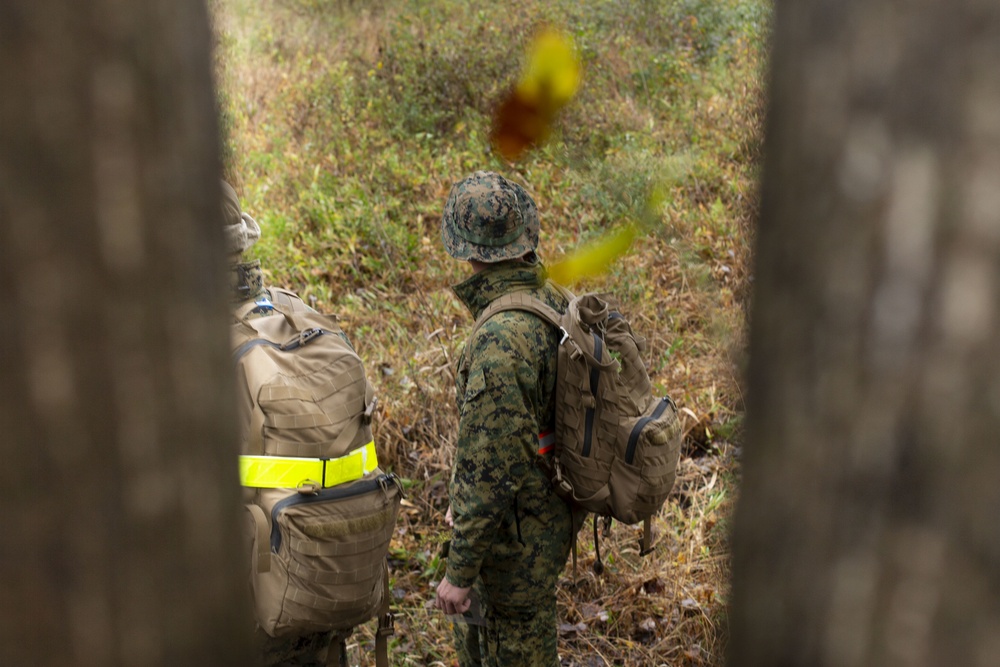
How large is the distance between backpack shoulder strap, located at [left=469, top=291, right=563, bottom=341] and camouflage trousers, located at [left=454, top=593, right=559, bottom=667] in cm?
106

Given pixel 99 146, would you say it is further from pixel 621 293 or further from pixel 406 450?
pixel 621 293

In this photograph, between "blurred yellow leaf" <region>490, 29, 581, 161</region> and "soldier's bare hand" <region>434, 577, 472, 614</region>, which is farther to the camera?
"soldier's bare hand" <region>434, 577, 472, 614</region>

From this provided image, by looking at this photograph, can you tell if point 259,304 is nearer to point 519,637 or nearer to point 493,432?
point 493,432

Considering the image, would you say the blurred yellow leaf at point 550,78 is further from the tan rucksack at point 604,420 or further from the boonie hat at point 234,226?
the boonie hat at point 234,226

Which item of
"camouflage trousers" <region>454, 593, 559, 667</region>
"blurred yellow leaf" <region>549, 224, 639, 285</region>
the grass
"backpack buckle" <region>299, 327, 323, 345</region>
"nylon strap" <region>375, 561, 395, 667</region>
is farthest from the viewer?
the grass

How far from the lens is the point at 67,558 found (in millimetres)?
640

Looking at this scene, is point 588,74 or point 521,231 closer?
point 521,231

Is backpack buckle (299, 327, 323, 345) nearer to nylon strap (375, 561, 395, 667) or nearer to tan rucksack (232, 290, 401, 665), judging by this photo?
tan rucksack (232, 290, 401, 665)

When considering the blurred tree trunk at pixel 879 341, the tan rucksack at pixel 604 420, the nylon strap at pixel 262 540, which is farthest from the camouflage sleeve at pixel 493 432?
the blurred tree trunk at pixel 879 341

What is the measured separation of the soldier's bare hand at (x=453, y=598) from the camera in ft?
9.50

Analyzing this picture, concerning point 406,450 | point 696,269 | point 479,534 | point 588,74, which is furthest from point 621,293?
point 696,269

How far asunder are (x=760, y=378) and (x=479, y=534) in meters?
2.19

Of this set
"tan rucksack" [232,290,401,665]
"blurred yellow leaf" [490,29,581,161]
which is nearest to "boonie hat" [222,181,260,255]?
"tan rucksack" [232,290,401,665]

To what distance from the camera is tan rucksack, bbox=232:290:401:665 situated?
8.09ft
